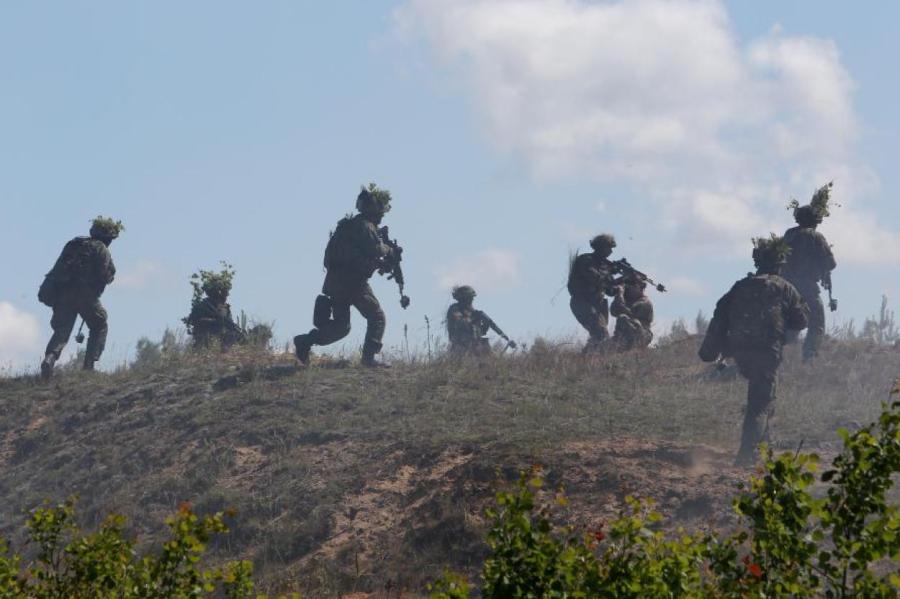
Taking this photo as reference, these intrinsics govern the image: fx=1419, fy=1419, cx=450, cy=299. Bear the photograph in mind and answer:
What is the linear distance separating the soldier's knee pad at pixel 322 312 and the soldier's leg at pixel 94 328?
10.9 feet

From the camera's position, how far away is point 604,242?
74.4 feet

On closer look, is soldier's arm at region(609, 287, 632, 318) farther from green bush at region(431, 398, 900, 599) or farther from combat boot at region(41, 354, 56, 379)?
green bush at region(431, 398, 900, 599)

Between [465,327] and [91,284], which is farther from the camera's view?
[465,327]

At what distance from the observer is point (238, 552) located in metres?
13.3

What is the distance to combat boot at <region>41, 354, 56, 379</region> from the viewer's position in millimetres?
20797

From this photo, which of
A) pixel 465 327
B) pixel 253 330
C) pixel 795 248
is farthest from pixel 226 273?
pixel 795 248

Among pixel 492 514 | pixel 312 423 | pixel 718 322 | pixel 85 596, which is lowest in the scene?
pixel 85 596

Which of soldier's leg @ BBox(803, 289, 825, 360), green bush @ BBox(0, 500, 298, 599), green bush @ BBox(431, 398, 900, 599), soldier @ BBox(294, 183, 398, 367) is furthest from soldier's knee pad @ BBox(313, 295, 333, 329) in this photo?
green bush @ BBox(431, 398, 900, 599)

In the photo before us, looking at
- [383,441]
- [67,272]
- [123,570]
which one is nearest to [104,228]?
[67,272]

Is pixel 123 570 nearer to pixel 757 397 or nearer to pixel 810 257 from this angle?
pixel 757 397

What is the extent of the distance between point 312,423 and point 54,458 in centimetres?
326

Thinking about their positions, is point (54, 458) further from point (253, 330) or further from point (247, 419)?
point (253, 330)

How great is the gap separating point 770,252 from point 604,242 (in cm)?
653

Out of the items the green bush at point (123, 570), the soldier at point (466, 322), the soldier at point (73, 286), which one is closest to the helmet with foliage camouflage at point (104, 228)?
the soldier at point (73, 286)
